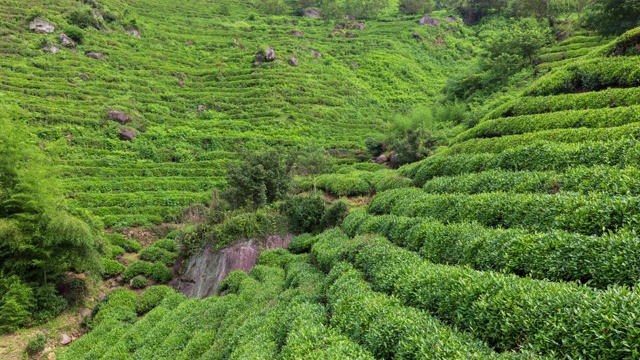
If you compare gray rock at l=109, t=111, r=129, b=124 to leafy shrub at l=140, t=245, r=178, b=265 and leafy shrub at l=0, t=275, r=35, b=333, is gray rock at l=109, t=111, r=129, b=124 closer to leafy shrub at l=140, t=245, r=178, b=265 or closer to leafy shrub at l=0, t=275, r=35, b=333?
leafy shrub at l=140, t=245, r=178, b=265

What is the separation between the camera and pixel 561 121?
1616cm

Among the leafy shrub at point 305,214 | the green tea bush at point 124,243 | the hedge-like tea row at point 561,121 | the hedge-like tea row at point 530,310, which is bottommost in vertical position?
the green tea bush at point 124,243

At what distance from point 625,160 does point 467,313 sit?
7.77 metres

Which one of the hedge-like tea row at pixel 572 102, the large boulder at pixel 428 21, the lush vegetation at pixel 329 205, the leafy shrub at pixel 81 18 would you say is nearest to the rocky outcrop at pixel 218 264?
the lush vegetation at pixel 329 205

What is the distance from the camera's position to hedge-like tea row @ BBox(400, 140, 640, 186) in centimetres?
1072

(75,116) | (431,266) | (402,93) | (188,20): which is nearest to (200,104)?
(75,116)

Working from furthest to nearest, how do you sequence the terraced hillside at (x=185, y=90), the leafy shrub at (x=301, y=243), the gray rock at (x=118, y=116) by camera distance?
the gray rock at (x=118, y=116) → the terraced hillside at (x=185, y=90) → the leafy shrub at (x=301, y=243)

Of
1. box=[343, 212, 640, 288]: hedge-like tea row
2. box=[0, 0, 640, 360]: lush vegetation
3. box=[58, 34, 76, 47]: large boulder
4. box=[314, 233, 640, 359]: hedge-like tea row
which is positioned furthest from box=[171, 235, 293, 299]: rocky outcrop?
box=[58, 34, 76, 47]: large boulder

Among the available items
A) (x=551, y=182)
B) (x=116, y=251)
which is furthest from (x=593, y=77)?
(x=116, y=251)

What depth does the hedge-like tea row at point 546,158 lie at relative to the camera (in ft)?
35.2

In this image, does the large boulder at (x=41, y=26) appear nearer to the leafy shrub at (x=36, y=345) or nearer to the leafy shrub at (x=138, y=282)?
the leafy shrub at (x=138, y=282)

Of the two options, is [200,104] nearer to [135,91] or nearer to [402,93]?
[135,91]

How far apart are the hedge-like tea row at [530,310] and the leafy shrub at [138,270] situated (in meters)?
27.9

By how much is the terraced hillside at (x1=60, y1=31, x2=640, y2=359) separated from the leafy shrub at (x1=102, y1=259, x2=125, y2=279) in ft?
34.3
